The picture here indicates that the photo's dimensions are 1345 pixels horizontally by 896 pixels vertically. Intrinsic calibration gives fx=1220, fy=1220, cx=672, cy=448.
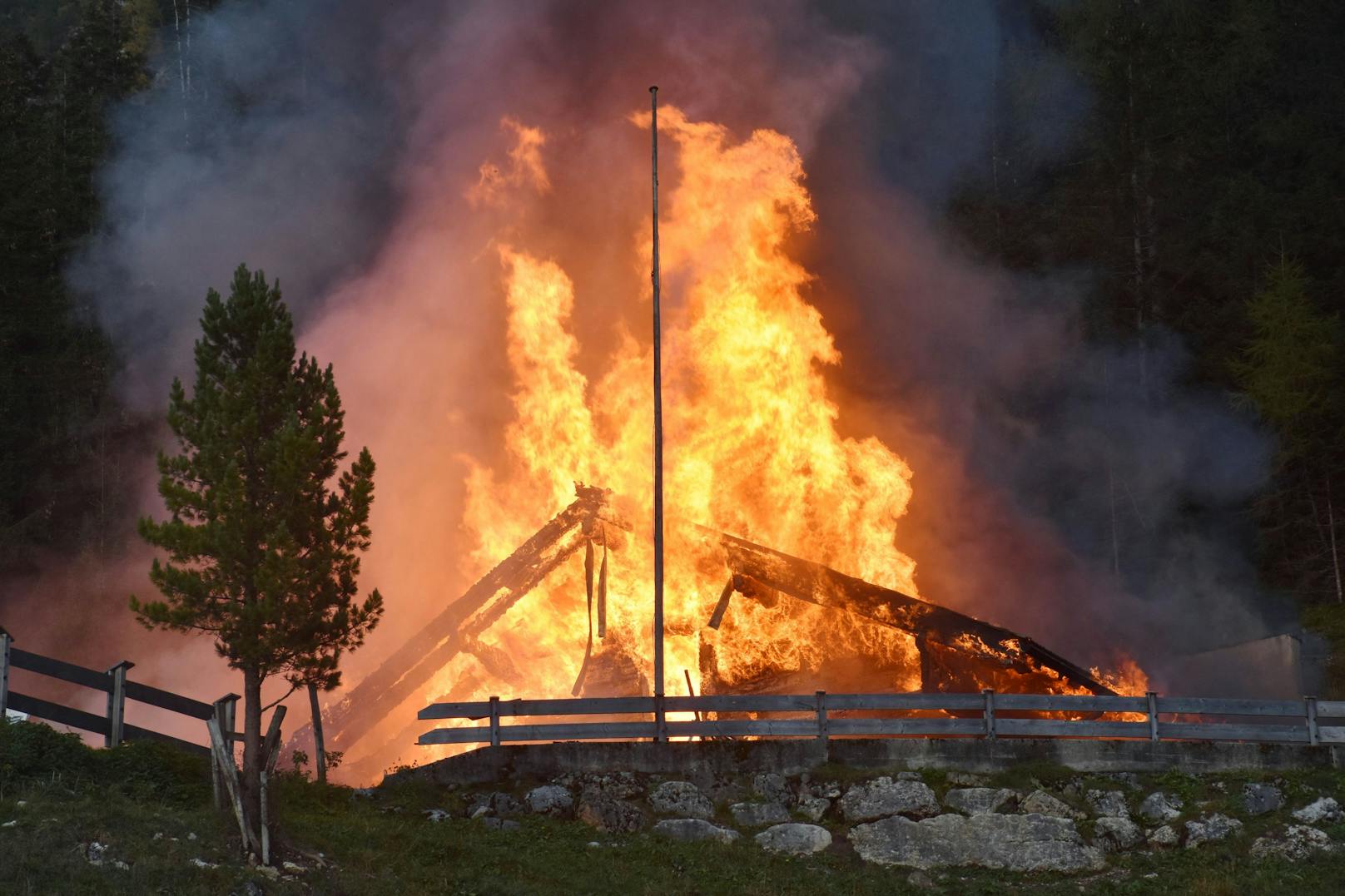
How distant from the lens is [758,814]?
19.7 m

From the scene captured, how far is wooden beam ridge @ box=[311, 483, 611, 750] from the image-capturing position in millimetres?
27484

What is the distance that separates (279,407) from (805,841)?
33.7ft

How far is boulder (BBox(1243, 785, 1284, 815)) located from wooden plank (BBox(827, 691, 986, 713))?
4304mm

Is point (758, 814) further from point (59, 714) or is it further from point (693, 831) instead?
point (59, 714)

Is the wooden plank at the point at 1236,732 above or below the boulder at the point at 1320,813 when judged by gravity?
above

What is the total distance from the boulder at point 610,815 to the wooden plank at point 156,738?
5.99m

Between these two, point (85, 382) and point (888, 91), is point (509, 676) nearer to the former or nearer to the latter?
point (85, 382)

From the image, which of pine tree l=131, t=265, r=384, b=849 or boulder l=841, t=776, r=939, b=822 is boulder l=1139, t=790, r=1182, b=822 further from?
pine tree l=131, t=265, r=384, b=849

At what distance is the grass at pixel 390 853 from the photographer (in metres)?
14.0

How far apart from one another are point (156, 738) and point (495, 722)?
18.0ft

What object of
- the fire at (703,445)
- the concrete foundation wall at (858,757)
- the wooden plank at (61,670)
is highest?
the fire at (703,445)

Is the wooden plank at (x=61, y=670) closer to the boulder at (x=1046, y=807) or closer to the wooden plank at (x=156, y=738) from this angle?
the wooden plank at (x=156, y=738)

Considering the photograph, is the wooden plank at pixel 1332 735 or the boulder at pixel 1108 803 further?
the wooden plank at pixel 1332 735

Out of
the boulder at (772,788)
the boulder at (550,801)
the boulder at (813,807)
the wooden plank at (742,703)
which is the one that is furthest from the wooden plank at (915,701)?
the boulder at (550,801)
